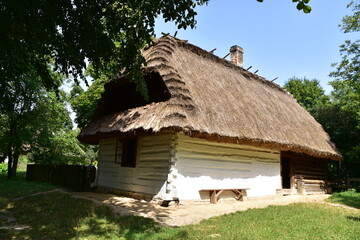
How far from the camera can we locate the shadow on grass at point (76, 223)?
5.30 meters

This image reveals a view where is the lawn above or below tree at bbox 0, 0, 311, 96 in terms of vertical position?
below

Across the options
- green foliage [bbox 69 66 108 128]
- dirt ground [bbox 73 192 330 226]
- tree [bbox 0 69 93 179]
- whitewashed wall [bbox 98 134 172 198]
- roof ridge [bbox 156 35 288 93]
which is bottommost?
dirt ground [bbox 73 192 330 226]

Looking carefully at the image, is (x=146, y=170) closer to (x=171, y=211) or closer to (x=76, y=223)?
(x=171, y=211)

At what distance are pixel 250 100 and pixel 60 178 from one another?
11.0m

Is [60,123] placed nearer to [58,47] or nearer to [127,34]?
[58,47]

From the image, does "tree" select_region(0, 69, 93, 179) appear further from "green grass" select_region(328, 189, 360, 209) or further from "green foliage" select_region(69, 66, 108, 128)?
"green grass" select_region(328, 189, 360, 209)

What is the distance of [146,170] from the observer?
9500 millimetres

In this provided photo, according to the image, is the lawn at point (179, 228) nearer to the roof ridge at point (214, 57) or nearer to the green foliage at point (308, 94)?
the roof ridge at point (214, 57)

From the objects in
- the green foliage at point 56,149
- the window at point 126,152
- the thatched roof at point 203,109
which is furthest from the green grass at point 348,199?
the green foliage at point 56,149

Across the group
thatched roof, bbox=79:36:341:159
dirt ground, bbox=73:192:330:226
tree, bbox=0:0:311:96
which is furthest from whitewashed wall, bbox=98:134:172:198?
tree, bbox=0:0:311:96

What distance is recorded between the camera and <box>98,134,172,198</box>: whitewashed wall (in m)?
8.85

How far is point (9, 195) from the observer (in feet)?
34.8

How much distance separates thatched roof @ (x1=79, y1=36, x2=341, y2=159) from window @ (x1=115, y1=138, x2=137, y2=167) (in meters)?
0.91

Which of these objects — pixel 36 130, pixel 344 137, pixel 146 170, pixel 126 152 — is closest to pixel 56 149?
pixel 36 130
